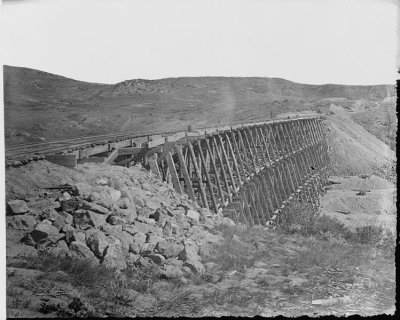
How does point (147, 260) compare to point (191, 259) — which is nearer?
point (147, 260)

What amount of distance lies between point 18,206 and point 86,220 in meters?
1.00

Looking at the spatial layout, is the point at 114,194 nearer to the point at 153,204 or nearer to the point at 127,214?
the point at 127,214

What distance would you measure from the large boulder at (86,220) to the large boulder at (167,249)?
3.04ft

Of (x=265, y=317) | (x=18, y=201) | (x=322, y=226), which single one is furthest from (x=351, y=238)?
(x=18, y=201)

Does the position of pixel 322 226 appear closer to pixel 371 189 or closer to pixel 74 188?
pixel 74 188

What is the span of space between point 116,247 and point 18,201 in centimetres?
161

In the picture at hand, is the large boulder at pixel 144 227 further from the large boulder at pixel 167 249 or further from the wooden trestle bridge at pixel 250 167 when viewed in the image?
the wooden trestle bridge at pixel 250 167

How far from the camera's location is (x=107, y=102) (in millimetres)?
9867

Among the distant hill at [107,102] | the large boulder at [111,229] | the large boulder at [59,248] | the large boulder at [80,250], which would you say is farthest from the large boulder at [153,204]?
the distant hill at [107,102]

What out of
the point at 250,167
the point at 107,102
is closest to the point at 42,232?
the point at 107,102

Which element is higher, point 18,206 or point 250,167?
point 18,206

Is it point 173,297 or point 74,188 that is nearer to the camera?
point 173,297

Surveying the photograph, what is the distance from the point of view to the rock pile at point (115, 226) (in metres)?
6.10

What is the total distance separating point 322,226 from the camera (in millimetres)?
10000
